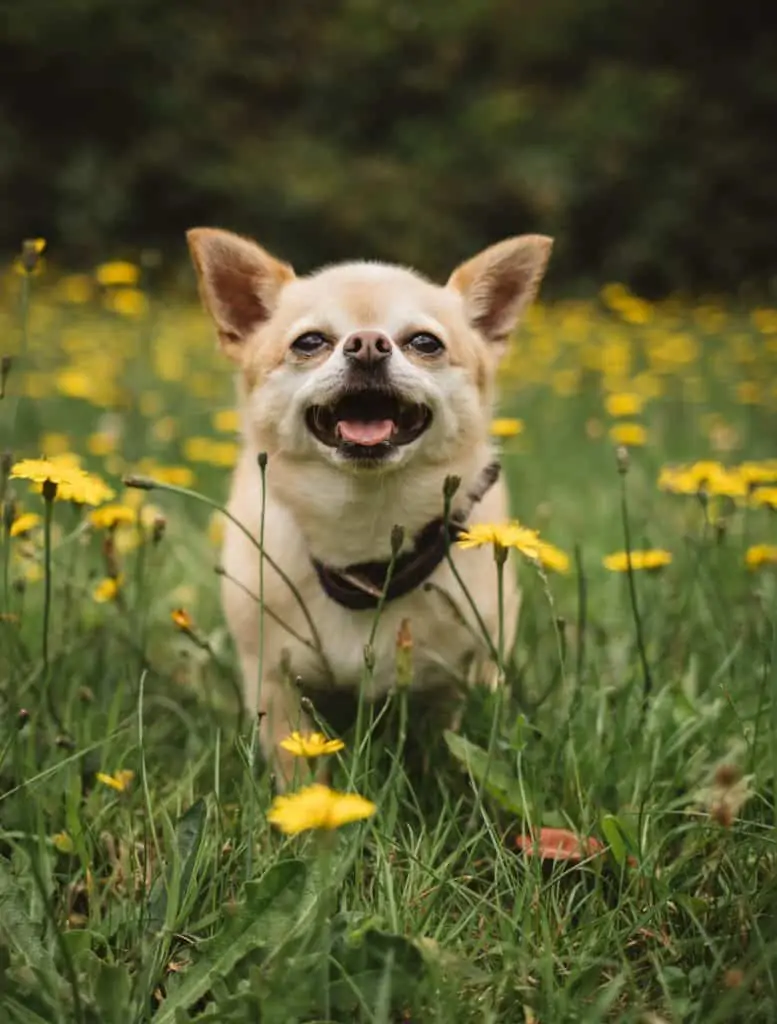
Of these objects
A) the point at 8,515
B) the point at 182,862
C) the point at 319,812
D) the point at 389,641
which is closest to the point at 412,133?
the point at 389,641

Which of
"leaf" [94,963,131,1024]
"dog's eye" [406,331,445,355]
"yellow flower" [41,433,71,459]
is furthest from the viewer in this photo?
"yellow flower" [41,433,71,459]

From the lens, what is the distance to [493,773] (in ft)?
4.77

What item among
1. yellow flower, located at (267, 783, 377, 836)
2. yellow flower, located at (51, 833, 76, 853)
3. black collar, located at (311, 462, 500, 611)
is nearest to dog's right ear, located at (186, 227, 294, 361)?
black collar, located at (311, 462, 500, 611)

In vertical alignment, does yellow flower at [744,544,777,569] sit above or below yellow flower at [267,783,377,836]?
above

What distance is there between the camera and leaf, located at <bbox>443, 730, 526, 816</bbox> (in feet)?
4.70

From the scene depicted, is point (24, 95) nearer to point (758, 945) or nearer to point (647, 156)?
point (647, 156)

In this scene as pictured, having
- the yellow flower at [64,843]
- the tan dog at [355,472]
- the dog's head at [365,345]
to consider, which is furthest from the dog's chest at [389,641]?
the yellow flower at [64,843]

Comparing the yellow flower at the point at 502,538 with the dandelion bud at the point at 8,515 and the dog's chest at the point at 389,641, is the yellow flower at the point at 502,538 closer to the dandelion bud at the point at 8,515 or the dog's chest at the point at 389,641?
the dog's chest at the point at 389,641

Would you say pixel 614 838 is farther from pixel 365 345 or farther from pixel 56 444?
pixel 56 444

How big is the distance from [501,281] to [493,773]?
0.95 metres

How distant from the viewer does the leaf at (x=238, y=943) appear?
1096 millimetres

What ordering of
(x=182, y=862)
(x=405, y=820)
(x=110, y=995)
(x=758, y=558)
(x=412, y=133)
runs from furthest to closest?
(x=412, y=133) < (x=758, y=558) < (x=405, y=820) < (x=182, y=862) < (x=110, y=995)

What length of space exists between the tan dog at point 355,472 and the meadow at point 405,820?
10 centimetres

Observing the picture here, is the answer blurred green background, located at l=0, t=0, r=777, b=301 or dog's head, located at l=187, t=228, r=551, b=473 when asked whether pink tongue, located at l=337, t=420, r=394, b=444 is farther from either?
blurred green background, located at l=0, t=0, r=777, b=301
